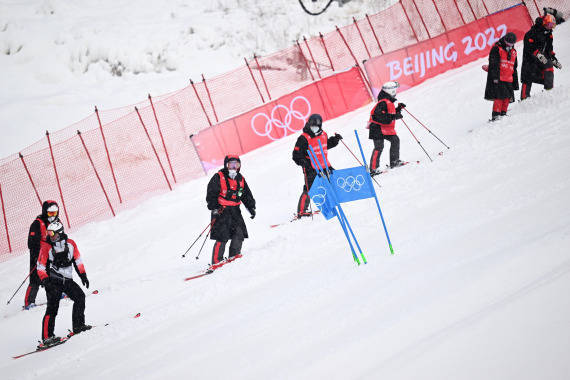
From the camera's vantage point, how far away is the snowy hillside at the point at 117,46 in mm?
16297

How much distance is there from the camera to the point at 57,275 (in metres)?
5.32

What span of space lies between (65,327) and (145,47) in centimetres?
1620

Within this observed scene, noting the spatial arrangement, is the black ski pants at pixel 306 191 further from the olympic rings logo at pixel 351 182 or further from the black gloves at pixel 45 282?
the black gloves at pixel 45 282

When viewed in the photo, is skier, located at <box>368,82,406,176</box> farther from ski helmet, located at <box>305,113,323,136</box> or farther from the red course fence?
the red course fence

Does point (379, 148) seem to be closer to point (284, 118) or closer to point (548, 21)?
point (548, 21)

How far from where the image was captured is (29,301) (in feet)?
22.1

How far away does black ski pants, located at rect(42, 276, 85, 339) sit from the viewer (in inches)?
202

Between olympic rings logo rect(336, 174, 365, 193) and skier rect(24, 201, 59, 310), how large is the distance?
387cm

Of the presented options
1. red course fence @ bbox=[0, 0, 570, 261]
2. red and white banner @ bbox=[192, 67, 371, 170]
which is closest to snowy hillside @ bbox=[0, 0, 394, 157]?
red course fence @ bbox=[0, 0, 570, 261]

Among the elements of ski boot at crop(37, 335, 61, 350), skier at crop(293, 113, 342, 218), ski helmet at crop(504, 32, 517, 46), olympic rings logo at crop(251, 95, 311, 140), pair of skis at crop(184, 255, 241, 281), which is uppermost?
olympic rings logo at crop(251, 95, 311, 140)

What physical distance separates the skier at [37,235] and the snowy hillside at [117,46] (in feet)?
29.9

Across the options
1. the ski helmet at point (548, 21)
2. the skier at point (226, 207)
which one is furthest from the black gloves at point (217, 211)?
the ski helmet at point (548, 21)

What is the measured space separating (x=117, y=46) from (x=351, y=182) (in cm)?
1810

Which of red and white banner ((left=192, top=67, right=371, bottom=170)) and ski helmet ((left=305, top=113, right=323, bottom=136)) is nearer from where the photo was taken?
ski helmet ((left=305, top=113, right=323, bottom=136))
